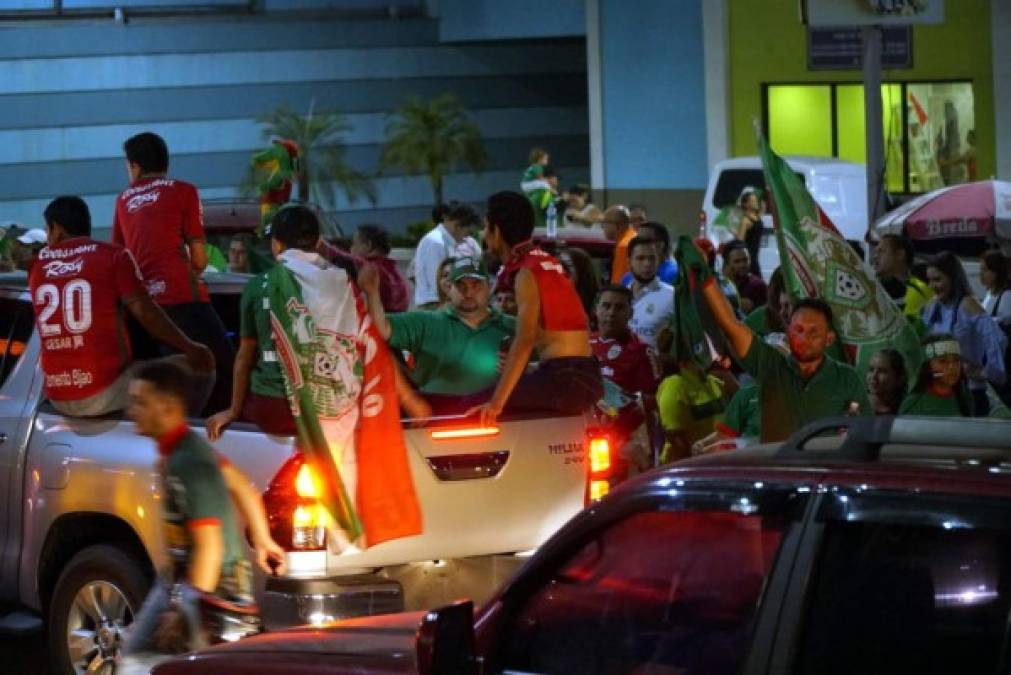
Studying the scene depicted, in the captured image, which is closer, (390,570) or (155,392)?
(155,392)

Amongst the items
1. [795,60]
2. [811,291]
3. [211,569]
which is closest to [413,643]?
[211,569]

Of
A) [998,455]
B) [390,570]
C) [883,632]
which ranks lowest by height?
[390,570]

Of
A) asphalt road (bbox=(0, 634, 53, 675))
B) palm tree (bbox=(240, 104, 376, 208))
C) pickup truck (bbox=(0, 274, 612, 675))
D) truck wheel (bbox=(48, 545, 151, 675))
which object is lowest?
asphalt road (bbox=(0, 634, 53, 675))

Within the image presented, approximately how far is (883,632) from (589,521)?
0.75 m

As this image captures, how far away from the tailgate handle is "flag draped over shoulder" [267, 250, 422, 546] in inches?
5.3

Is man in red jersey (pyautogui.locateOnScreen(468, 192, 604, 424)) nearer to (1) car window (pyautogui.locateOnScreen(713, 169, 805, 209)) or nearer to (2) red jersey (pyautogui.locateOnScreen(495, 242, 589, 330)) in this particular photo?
(2) red jersey (pyautogui.locateOnScreen(495, 242, 589, 330))

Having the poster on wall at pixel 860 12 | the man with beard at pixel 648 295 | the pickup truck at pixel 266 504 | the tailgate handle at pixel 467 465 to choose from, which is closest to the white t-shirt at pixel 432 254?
the poster on wall at pixel 860 12

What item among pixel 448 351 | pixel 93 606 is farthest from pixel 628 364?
pixel 93 606

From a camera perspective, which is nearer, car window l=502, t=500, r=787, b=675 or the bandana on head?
car window l=502, t=500, r=787, b=675

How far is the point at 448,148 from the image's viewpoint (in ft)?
118

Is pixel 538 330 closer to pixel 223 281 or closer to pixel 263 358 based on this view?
pixel 263 358

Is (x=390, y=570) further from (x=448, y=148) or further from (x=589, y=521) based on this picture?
(x=448, y=148)

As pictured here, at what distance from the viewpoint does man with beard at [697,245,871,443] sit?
7445 mm

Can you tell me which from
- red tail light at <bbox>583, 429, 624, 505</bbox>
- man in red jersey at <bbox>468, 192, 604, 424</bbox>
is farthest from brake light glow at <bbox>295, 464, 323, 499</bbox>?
red tail light at <bbox>583, 429, 624, 505</bbox>
